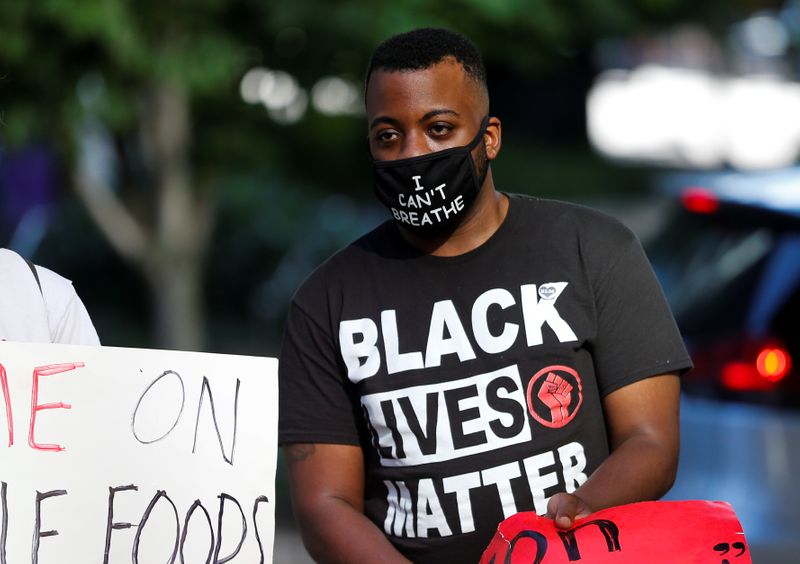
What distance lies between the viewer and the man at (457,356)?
2.63 metres

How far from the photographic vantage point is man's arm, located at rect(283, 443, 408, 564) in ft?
8.66

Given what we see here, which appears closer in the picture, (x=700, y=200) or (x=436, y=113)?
(x=436, y=113)

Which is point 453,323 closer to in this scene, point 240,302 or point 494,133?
point 494,133

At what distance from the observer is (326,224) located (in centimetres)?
1289

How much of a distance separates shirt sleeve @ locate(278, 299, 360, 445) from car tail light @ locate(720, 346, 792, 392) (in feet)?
7.07

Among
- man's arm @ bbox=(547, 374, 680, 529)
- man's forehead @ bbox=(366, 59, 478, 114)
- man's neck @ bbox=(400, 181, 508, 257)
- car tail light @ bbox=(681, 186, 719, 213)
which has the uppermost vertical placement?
car tail light @ bbox=(681, 186, 719, 213)

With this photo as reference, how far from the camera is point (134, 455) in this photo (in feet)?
8.39

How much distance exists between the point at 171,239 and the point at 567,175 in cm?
794

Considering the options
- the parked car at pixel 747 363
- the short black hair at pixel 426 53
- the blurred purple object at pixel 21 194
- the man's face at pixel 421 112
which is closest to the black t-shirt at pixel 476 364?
the man's face at pixel 421 112

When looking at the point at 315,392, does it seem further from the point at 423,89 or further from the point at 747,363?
the point at 747,363

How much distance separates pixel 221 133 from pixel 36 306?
228 inches

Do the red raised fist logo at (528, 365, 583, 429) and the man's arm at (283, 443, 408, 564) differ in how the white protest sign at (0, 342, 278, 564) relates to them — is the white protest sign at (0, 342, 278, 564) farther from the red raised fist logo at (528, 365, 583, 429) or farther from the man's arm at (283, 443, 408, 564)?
the red raised fist logo at (528, 365, 583, 429)

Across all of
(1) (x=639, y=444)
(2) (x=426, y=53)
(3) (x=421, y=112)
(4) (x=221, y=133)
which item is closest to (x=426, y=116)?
(3) (x=421, y=112)

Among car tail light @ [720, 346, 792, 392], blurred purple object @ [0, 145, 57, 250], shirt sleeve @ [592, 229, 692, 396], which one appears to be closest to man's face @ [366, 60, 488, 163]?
shirt sleeve @ [592, 229, 692, 396]
